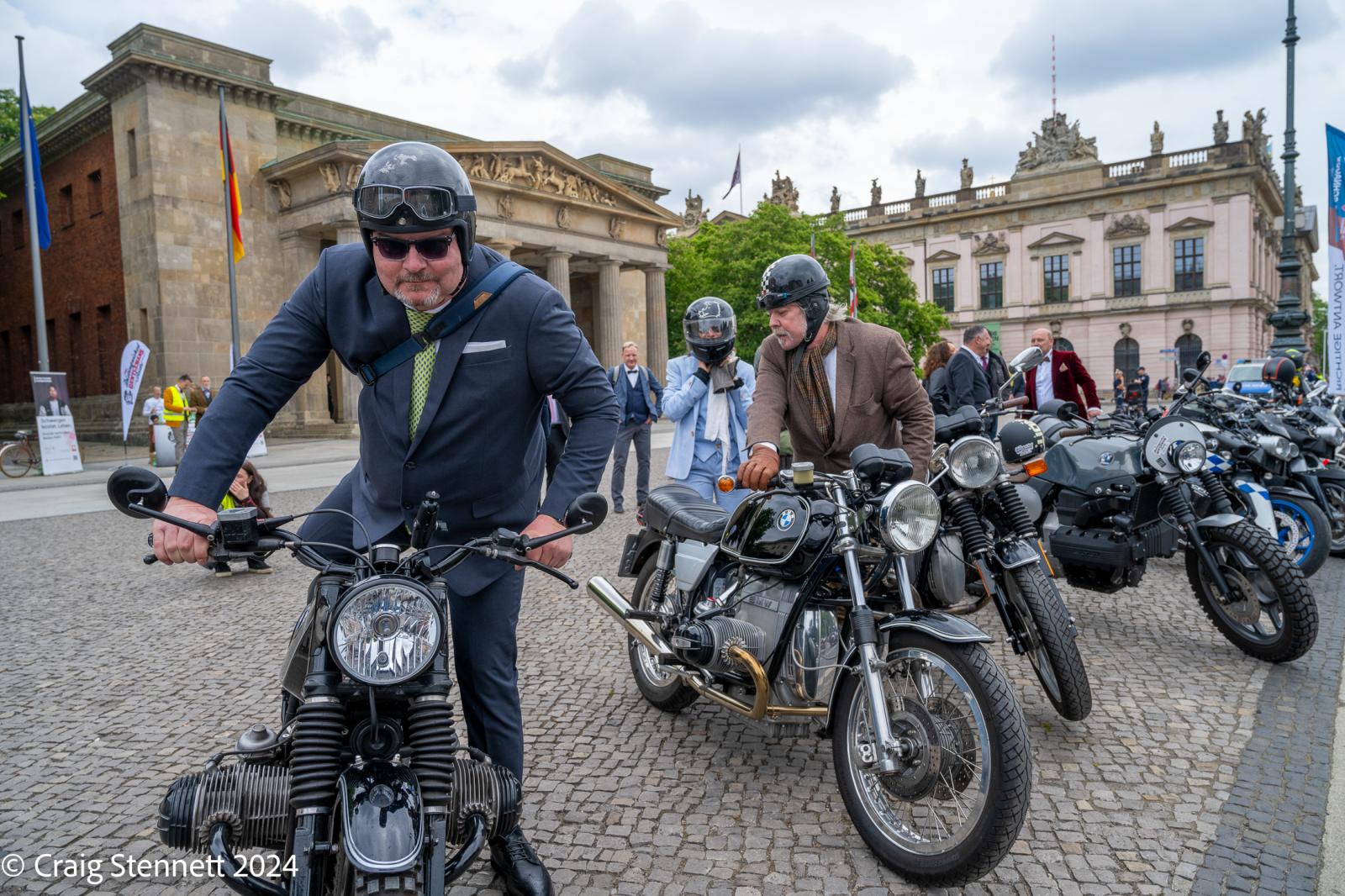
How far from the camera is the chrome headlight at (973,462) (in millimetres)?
3596

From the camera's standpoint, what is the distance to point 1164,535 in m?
5.04

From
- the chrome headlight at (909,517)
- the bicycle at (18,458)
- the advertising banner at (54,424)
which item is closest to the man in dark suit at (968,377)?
the chrome headlight at (909,517)

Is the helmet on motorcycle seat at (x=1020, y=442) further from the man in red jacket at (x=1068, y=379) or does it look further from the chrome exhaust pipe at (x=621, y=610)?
the man in red jacket at (x=1068, y=379)

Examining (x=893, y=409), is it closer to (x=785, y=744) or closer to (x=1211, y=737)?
(x=785, y=744)

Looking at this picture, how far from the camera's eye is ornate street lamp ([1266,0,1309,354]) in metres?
16.1

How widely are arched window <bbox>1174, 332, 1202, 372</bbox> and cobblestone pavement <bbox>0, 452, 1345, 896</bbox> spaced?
190 ft

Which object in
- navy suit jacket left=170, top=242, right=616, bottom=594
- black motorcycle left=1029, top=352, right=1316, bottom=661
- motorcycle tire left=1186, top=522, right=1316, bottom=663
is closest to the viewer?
navy suit jacket left=170, top=242, right=616, bottom=594

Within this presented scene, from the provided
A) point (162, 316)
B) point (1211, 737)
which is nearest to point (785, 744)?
point (1211, 737)

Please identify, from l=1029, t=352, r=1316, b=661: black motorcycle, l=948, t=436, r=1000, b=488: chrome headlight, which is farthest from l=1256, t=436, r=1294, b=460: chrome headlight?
l=948, t=436, r=1000, b=488: chrome headlight

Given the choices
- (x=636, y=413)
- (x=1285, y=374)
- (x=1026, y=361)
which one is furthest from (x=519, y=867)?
(x=636, y=413)

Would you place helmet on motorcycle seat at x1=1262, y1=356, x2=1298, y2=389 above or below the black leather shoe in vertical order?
above

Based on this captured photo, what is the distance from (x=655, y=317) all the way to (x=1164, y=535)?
120 feet

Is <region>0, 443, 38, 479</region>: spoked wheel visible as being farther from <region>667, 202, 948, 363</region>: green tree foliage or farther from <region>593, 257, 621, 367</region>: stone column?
<region>667, 202, 948, 363</region>: green tree foliage

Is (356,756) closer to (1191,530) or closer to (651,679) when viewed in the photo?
(651,679)
